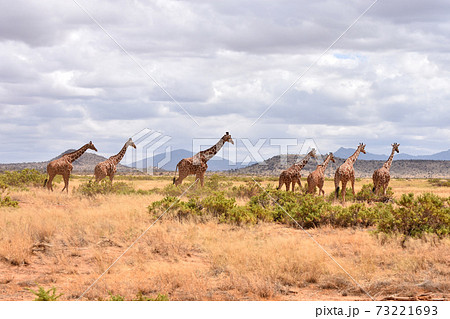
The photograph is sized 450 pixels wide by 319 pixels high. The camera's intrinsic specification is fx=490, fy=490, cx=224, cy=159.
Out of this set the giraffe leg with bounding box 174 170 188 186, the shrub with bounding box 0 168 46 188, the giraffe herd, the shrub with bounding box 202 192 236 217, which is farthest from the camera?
the shrub with bounding box 0 168 46 188

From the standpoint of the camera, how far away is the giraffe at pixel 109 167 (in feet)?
80.1

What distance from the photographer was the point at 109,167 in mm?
24750

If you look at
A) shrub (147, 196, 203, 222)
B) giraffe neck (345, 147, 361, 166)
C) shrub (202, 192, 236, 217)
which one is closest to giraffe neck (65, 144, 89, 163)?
shrub (147, 196, 203, 222)

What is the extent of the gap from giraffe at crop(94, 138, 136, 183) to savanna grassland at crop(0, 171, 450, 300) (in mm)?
6816

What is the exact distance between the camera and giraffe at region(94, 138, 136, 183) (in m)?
24.4

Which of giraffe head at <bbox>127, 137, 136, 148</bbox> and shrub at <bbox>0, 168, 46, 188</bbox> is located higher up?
giraffe head at <bbox>127, 137, 136, 148</bbox>

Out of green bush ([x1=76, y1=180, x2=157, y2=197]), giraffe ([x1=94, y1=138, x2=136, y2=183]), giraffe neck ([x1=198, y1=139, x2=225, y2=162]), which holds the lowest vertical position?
green bush ([x1=76, y1=180, x2=157, y2=197])

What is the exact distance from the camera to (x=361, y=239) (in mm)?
12656

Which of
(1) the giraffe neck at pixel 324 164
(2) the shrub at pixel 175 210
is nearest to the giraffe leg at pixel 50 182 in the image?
(2) the shrub at pixel 175 210

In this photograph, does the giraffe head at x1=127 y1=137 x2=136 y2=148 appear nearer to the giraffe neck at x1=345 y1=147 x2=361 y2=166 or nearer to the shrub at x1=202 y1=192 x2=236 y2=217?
the shrub at x1=202 y1=192 x2=236 y2=217

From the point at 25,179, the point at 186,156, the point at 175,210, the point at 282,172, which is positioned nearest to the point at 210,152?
the point at 186,156

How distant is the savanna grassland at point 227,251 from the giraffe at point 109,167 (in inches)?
268
